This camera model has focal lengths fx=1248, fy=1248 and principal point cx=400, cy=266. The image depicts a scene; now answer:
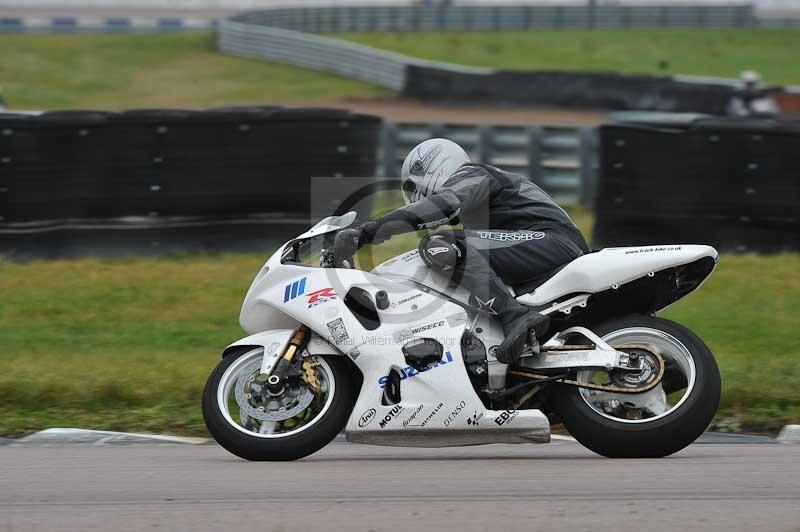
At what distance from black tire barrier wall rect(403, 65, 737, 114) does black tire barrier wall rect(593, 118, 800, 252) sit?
1564 centimetres

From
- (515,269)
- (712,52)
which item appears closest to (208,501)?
(515,269)

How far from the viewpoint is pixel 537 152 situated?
1680 centimetres

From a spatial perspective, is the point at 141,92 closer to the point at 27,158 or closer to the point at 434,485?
the point at 27,158

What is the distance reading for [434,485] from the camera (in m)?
5.25

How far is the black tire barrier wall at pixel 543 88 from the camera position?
2803cm

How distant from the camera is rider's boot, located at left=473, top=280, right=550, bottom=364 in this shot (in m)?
5.89

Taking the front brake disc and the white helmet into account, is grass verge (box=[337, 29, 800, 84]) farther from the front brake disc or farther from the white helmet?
the front brake disc

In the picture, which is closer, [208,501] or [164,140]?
[208,501]

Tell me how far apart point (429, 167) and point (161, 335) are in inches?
157

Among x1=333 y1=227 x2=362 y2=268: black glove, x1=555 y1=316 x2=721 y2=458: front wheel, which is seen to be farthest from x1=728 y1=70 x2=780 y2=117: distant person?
x1=333 y1=227 x2=362 y2=268: black glove

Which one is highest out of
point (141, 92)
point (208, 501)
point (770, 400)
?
point (208, 501)

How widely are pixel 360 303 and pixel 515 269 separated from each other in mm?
778

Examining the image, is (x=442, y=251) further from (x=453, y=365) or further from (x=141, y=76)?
(x=141, y=76)

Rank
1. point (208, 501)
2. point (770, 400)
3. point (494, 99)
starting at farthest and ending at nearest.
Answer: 1. point (494, 99)
2. point (770, 400)
3. point (208, 501)
